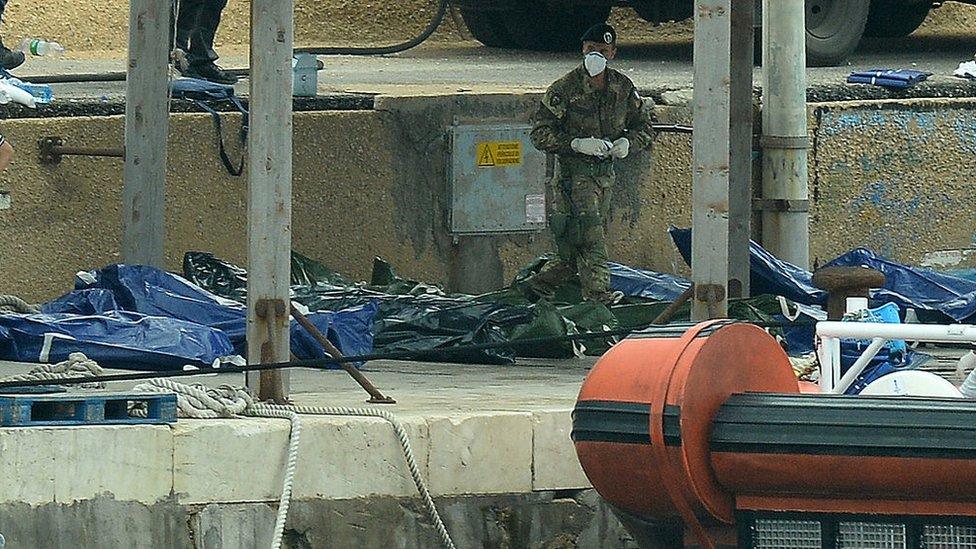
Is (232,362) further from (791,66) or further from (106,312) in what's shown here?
(791,66)

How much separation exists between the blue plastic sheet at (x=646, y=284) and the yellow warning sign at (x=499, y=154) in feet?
2.62

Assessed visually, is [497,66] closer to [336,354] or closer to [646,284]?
[646,284]

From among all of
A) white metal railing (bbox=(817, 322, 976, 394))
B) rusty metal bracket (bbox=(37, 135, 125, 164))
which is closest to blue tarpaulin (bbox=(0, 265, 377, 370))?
rusty metal bracket (bbox=(37, 135, 125, 164))

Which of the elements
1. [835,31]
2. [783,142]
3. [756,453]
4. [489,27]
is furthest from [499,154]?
[756,453]

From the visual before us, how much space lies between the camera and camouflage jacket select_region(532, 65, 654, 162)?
993 centimetres

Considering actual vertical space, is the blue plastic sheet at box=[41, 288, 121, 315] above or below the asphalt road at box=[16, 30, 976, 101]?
below

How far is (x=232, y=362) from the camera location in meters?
7.96

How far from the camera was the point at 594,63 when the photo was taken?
9.87 metres

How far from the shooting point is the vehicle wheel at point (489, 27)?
15773 millimetres

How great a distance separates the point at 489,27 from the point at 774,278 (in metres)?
6.61

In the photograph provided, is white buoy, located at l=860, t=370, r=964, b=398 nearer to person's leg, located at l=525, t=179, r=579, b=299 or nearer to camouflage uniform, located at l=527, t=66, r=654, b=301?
camouflage uniform, located at l=527, t=66, r=654, b=301

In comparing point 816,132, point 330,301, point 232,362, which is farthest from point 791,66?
point 232,362

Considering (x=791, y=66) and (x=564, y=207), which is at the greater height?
(x=791, y=66)

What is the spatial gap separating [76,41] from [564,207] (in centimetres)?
675
